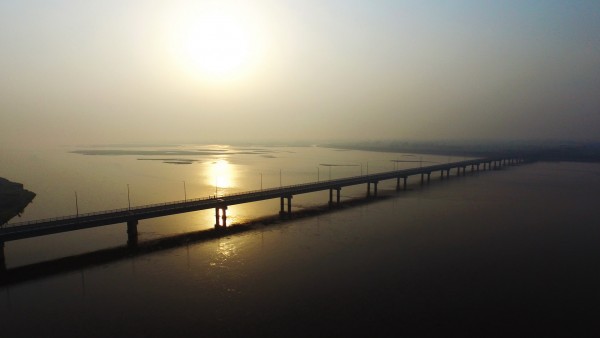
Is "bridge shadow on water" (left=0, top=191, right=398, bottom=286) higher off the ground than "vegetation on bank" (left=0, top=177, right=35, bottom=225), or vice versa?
"vegetation on bank" (left=0, top=177, right=35, bottom=225)

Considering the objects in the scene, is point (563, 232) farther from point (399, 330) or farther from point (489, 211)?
point (399, 330)

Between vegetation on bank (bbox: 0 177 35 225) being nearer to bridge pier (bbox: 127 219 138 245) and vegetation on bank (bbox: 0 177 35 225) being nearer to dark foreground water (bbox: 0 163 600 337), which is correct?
bridge pier (bbox: 127 219 138 245)

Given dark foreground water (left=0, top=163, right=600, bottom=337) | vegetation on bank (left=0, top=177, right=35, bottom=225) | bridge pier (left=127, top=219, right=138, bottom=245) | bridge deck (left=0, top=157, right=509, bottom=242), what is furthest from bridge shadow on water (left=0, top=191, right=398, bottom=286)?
vegetation on bank (left=0, top=177, right=35, bottom=225)

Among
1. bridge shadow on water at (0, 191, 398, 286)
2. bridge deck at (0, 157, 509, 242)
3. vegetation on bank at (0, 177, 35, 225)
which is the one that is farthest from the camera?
vegetation on bank at (0, 177, 35, 225)

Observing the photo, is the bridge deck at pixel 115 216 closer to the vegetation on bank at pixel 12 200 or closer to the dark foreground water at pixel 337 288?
the dark foreground water at pixel 337 288

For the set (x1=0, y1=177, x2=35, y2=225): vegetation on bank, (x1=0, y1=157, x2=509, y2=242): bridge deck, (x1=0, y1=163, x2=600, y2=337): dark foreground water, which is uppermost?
(x1=0, y1=157, x2=509, y2=242): bridge deck

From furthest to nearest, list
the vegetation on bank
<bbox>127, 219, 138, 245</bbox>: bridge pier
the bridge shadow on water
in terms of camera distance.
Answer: the vegetation on bank → <bbox>127, 219, 138, 245</bbox>: bridge pier → the bridge shadow on water

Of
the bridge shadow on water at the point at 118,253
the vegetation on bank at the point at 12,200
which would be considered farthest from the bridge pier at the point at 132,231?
the vegetation on bank at the point at 12,200
